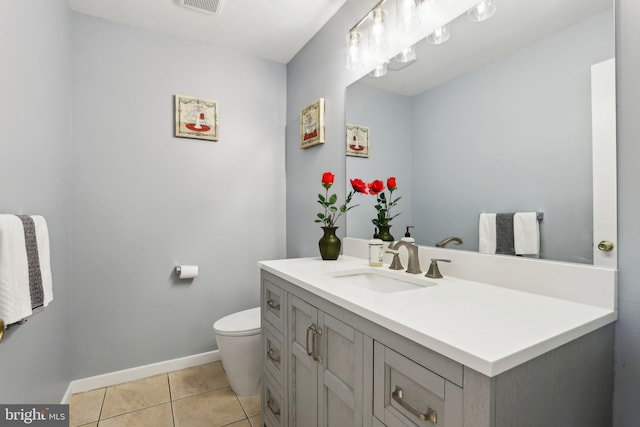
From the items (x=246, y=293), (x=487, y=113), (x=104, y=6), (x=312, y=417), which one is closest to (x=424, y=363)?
(x=312, y=417)

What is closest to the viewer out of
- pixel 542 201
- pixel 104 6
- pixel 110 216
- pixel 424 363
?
pixel 424 363

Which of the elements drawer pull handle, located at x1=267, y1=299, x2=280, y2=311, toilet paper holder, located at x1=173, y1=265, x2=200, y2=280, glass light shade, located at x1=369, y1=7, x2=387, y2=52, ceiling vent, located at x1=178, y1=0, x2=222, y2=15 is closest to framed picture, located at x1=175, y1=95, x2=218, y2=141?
ceiling vent, located at x1=178, y1=0, x2=222, y2=15

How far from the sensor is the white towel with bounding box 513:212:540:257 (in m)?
1.04

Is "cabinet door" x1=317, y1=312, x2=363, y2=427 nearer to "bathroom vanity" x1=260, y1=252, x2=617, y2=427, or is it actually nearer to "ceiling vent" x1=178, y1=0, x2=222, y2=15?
"bathroom vanity" x1=260, y1=252, x2=617, y2=427

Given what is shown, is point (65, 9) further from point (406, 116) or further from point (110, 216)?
point (406, 116)

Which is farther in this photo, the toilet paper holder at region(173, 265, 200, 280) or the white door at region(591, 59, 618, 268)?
the toilet paper holder at region(173, 265, 200, 280)

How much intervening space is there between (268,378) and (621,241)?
1513mm

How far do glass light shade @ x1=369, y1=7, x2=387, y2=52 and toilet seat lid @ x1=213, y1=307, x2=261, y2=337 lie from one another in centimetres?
178

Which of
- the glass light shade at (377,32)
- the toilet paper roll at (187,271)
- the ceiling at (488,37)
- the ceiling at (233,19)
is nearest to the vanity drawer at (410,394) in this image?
the ceiling at (488,37)

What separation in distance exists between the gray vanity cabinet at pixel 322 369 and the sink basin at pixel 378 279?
267mm

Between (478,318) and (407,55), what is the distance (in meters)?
1.29

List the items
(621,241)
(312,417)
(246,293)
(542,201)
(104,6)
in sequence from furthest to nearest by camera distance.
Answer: (246,293)
(104,6)
(312,417)
(542,201)
(621,241)

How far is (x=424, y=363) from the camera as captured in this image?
27.6 inches

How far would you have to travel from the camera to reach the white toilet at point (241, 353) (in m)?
1.87
